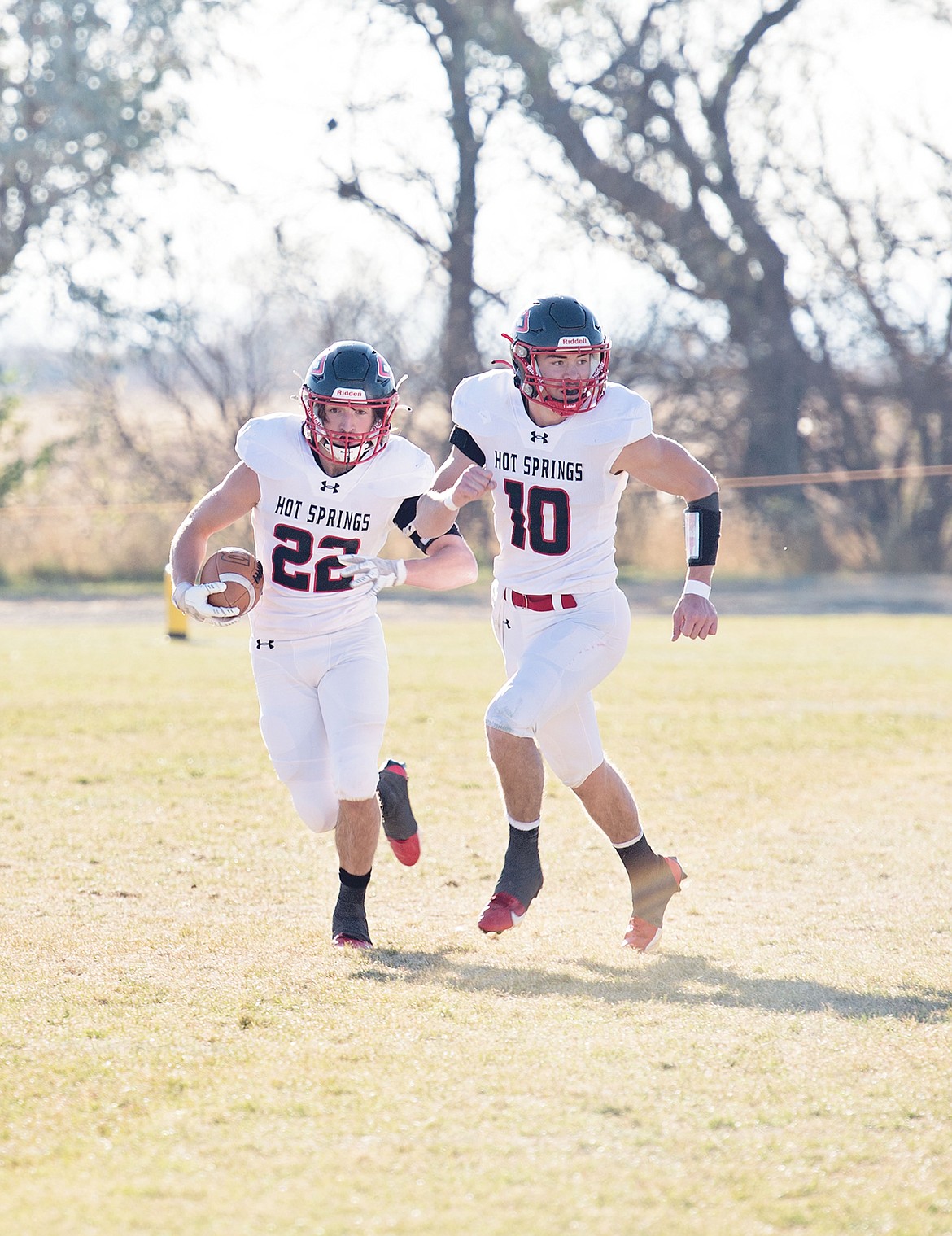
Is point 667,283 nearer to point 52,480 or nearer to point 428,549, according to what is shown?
point 52,480

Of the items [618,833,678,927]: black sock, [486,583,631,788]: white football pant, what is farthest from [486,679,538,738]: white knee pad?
[618,833,678,927]: black sock

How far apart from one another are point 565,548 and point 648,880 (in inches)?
46.3

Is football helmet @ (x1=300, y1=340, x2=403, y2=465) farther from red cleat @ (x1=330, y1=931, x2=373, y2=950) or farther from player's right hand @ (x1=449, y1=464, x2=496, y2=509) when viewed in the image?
red cleat @ (x1=330, y1=931, x2=373, y2=950)

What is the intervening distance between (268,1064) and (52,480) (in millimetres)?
22030

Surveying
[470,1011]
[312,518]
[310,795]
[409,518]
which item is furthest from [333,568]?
[470,1011]

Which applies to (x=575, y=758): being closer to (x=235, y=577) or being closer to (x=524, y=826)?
(x=524, y=826)

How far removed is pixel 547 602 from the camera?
512 centimetres

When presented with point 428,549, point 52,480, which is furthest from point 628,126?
point 428,549

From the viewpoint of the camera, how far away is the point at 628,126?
2467cm

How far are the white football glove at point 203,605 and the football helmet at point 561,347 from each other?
1.26 meters

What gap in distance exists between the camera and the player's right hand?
5019 millimetres

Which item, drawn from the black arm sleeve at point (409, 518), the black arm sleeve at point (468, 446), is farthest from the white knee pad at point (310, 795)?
the black arm sleeve at point (468, 446)

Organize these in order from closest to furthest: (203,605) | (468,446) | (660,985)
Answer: (660,985)
(203,605)
(468,446)

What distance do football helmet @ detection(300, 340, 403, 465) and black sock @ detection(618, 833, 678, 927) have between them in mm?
1663
